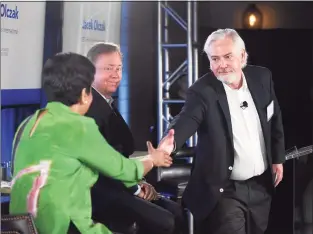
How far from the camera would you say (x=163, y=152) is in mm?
2188

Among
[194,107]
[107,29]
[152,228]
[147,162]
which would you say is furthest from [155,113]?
[147,162]

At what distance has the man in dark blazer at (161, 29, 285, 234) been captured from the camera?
2469 millimetres

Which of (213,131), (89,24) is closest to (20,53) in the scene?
(89,24)

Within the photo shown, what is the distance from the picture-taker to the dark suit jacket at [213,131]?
2.47m

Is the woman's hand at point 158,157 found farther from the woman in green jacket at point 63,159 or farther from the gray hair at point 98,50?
the gray hair at point 98,50

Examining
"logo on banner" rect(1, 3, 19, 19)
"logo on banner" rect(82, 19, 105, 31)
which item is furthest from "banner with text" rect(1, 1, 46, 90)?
"logo on banner" rect(82, 19, 105, 31)

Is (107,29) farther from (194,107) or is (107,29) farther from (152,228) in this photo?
(152,228)

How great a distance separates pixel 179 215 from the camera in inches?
102

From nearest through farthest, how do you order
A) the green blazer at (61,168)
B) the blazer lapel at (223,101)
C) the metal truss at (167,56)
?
1. the green blazer at (61,168)
2. the blazer lapel at (223,101)
3. the metal truss at (167,56)

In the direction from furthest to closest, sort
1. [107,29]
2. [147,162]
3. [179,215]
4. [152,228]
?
[107,29] < [179,215] < [152,228] < [147,162]

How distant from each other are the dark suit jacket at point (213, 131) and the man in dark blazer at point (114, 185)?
0.22 meters

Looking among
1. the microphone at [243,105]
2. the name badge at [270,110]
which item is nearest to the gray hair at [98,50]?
the microphone at [243,105]

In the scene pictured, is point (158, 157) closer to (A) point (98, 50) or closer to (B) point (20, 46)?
(A) point (98, 50)

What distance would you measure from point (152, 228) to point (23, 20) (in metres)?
1.24
